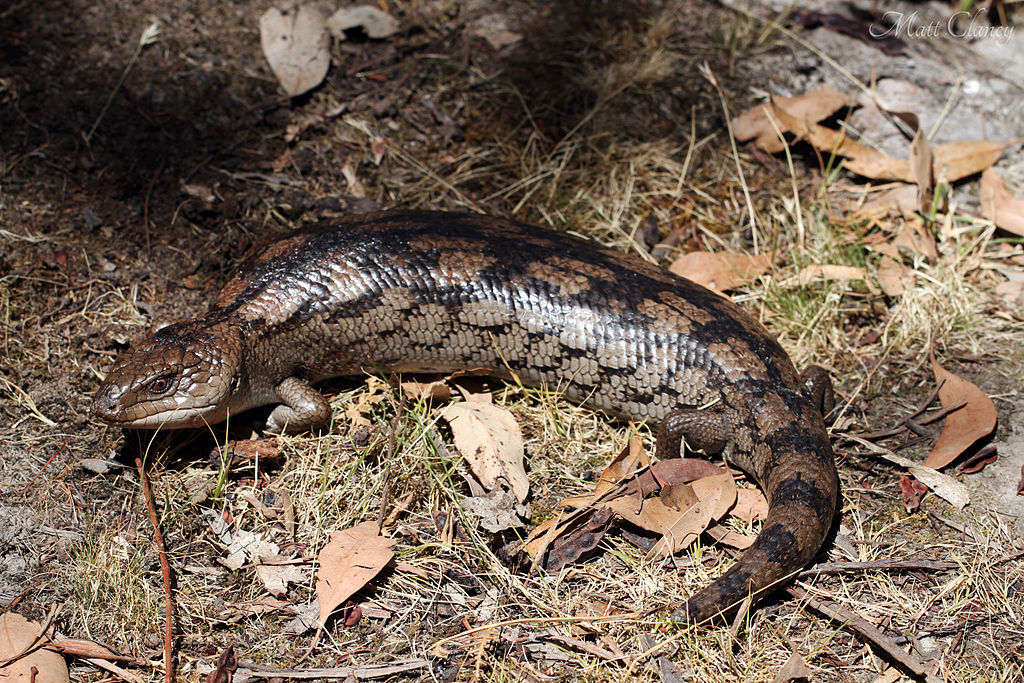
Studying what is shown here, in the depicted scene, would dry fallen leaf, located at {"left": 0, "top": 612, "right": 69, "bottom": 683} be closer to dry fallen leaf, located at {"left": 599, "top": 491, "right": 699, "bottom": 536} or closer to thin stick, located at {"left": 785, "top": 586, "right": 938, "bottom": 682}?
dry fallen leaf, located at {"left": 599, "top": 491, "right": 699, "bottom": 536}

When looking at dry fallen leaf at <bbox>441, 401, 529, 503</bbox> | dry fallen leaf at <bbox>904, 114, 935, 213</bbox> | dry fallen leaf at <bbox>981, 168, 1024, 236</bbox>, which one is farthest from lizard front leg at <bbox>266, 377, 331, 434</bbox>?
dry fallen leaf at <bbox>981, 168, 1024, 236</bbox>

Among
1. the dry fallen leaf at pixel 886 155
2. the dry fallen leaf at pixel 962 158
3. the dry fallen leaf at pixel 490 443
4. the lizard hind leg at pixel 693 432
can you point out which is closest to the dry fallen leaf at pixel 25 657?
the dry fallen leaf at pixel 490 443

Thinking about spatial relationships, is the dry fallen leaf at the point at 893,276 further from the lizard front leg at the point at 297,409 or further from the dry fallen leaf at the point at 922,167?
the lizard front leg at the point at 297,409

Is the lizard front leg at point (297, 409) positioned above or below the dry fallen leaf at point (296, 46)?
below

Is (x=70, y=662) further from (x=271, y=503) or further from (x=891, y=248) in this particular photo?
(x=891, y=248)

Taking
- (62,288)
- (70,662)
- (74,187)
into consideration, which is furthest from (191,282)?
(70,662)

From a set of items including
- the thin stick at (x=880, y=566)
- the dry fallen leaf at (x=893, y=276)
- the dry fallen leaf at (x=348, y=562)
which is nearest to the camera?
the dry fallen leaf at (x=348, y=562)

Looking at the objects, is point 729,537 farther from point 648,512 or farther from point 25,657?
point 25,657
